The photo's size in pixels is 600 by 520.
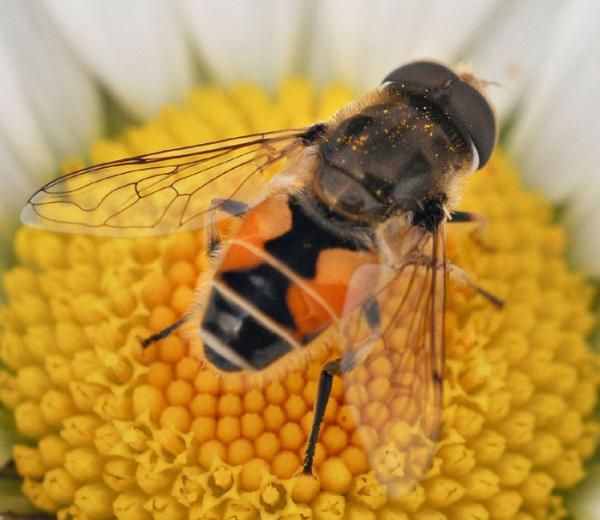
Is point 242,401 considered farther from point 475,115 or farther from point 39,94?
point 39,94

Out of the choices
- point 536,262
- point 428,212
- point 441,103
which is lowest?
point 536,262

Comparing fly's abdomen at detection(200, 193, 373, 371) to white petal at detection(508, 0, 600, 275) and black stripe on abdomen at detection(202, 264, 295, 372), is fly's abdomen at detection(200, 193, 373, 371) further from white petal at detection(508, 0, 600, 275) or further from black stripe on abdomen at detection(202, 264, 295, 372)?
white petal at detection(508, 0, 600, 275)

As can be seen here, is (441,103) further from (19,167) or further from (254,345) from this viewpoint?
(19,167)

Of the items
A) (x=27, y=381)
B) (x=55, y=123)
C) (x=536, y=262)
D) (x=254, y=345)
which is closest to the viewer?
(x=254, y=345)

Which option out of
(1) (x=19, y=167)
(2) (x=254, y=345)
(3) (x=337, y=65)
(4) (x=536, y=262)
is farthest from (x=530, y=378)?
(1) (x=19, y=167)

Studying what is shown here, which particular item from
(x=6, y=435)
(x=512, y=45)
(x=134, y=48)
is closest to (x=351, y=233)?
(x=6, y=435)

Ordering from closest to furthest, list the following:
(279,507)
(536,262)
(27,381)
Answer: (279,507) → (27,381) → (536,262)

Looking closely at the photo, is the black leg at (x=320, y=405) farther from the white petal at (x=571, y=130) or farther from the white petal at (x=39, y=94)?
the white petal at (x=39, y=94)
